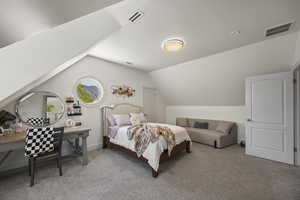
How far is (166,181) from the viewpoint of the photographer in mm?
2225

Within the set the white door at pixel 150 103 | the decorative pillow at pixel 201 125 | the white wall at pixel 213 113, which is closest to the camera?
the white wall at pixel 213 113

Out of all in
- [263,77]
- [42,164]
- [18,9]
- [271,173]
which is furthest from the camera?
[263,77]

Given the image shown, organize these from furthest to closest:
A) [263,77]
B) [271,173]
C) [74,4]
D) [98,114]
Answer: [98,114], [263,77], [271,173], [74,4]

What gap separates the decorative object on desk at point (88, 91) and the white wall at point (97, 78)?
0.12 meters

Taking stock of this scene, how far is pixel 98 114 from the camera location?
3980 millimetres

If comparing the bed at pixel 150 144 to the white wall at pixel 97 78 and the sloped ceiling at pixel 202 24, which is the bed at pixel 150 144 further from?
the sloped ceiling at pixel 202 24

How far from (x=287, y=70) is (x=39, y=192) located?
543 centimetres

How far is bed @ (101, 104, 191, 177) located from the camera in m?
2.45

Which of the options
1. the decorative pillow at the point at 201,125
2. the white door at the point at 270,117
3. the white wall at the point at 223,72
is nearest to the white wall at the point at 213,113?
the white wall at the point at 223,72

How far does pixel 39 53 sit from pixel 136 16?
147 cm

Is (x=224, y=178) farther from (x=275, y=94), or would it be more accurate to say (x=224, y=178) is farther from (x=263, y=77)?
(x=263, y=77)

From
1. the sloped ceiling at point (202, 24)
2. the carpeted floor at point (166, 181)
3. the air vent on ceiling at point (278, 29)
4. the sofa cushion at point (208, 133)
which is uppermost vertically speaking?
the sloped ceiling at point (202, 24)

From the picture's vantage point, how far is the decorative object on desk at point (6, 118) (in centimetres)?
244

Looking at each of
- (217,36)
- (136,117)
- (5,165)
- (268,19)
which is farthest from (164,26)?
(5,165)
